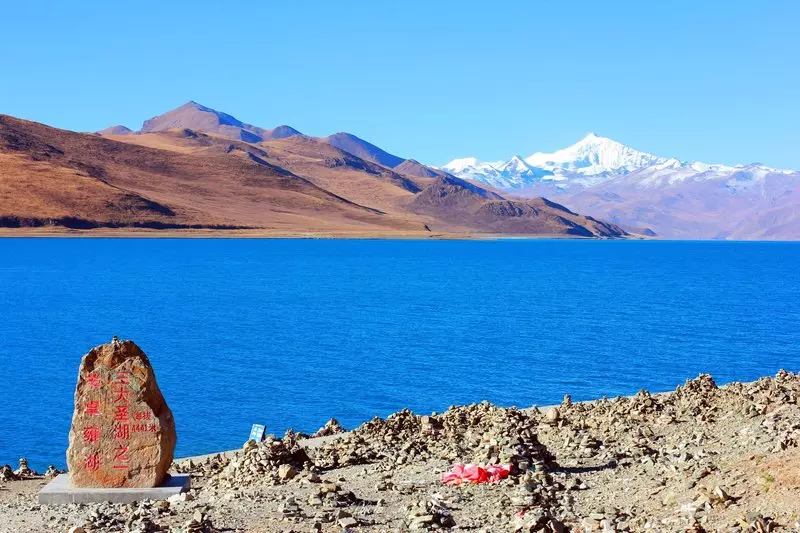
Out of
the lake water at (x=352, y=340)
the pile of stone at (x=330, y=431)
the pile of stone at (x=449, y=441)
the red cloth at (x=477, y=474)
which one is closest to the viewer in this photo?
the red cloth at (x=477, y=474)

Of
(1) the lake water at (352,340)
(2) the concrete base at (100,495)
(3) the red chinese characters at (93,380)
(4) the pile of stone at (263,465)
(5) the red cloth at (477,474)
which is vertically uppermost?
(3) the red chinese characters at (93,380)

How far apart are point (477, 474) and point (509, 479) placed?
1.39 ft

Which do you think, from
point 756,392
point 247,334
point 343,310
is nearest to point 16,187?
point 343,310

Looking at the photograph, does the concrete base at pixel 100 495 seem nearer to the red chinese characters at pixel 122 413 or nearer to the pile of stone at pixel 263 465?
the red chinese characters at pixel 122 413

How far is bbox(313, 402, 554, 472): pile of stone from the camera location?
1396 cm

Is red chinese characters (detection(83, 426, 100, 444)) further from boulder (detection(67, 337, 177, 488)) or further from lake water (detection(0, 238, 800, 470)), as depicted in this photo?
lake water (detection(0, 238, 800, 470))

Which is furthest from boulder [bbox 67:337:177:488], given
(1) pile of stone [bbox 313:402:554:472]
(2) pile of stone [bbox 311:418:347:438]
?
(2) pile of stone [bbox 311:418:347:438]

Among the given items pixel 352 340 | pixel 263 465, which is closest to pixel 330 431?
pixel 263 465

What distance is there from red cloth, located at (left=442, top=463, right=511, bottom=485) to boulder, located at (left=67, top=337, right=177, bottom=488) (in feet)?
12.8

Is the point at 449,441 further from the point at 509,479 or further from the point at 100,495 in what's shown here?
the point at 100,495

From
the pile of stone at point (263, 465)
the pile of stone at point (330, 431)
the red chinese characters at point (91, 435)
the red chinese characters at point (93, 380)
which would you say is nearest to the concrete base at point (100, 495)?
the red chinese characters at point (91, 435)

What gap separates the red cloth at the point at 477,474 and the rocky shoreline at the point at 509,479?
15 centimetres

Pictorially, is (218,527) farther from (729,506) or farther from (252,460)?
(729,506)

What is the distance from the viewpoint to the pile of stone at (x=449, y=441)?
45.8 feet
